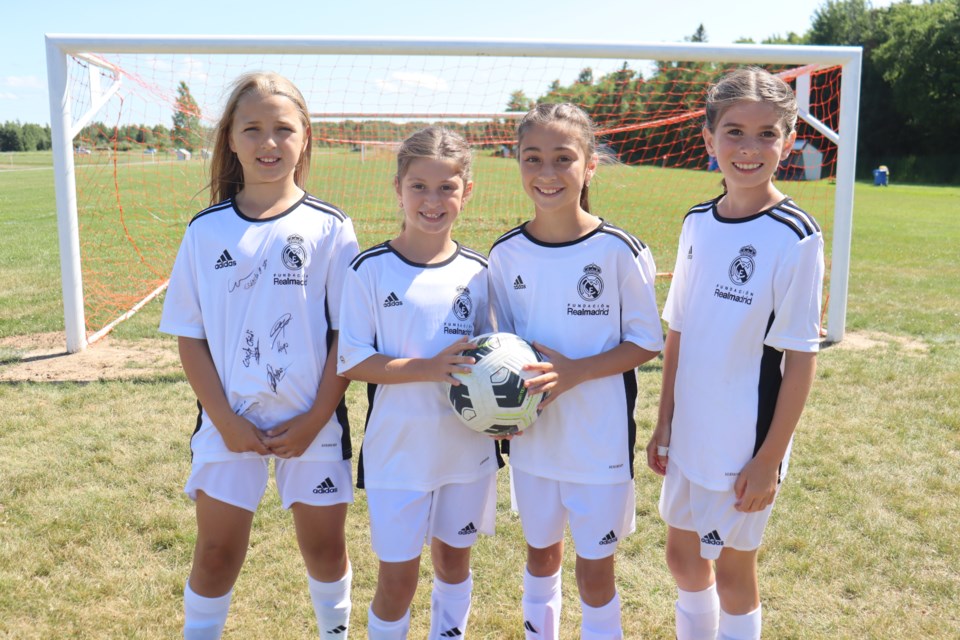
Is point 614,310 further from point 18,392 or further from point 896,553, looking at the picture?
point 18,392

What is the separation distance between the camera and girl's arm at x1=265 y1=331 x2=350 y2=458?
2145 millimetres

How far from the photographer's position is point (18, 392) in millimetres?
5242

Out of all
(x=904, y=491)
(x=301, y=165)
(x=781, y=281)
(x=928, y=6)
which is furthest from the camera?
(x=928, y=6)

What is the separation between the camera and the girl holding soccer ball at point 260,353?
84.7 inches

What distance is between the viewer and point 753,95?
6.82ft

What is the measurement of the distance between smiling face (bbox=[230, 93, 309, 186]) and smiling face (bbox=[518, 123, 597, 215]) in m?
0.71

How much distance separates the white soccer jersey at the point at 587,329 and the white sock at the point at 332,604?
0.69 m

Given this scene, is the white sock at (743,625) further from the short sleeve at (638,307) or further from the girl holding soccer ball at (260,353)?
the girl holding soccer ball at (260,353)

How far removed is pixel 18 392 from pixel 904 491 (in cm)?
557

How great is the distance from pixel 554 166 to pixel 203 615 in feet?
5.47

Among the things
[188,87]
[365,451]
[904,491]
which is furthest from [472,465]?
[188,87]

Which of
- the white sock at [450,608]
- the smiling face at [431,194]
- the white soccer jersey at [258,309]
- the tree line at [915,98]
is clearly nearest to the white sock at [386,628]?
the white sock at [450,608]

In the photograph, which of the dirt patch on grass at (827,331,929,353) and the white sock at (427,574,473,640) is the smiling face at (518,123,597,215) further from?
the dirt patch on grass at (827,331,929,353)

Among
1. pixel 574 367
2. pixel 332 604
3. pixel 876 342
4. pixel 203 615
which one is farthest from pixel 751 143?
pixel 876 342
